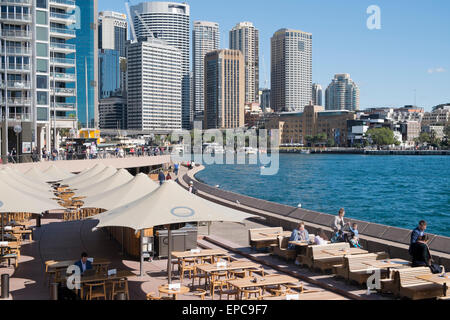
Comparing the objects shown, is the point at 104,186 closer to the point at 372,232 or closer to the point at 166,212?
the point at 166,212

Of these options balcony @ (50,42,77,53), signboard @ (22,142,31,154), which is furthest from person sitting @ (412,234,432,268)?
balcony @ (50,42,77,53)

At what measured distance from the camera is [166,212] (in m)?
12.4

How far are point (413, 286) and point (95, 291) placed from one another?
7.12m

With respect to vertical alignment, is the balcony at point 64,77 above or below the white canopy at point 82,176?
above

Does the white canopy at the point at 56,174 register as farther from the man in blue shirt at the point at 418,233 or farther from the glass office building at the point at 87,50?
the glass office building at the point at 87,50

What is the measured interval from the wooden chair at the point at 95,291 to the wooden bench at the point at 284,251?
5.92m

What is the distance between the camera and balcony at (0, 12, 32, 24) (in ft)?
197

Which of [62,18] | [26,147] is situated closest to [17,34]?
[62,18]

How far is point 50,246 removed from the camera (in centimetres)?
1889

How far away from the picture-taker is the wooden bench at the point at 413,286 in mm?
11445

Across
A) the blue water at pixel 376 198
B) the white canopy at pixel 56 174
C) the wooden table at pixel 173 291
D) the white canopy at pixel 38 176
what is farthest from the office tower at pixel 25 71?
the wooden table at pixel 173 291

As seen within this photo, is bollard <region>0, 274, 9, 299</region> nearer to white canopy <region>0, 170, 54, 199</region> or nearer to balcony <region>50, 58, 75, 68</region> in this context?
white canopy <region>0, 170, 54, 199</region>

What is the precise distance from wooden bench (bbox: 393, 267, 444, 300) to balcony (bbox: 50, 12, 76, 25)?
7154 cm
